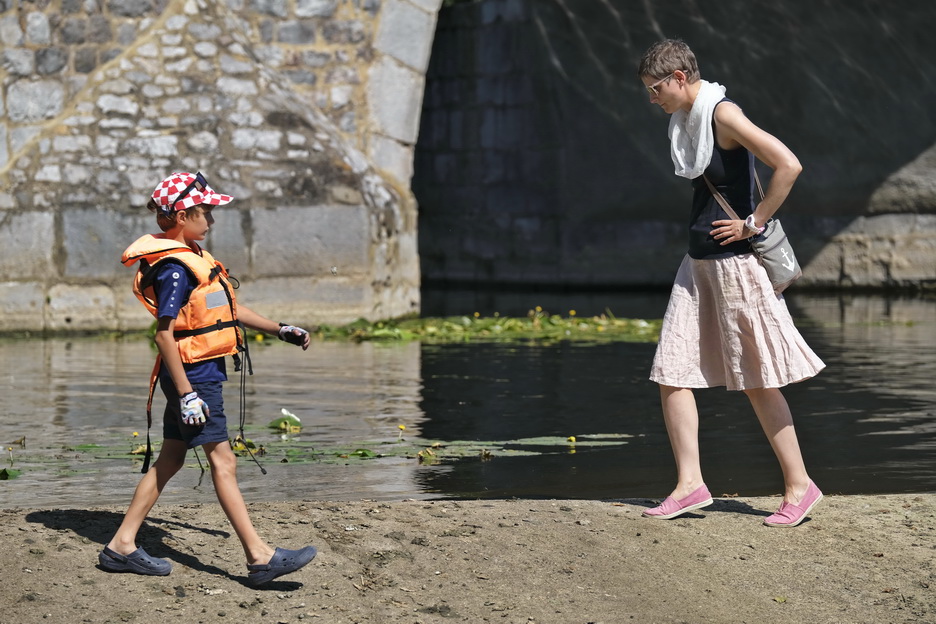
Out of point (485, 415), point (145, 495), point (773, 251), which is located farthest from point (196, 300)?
point (485, 415)

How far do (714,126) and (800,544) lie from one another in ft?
4.42

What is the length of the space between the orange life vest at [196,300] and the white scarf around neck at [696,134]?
1.54m

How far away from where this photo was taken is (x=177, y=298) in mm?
3943

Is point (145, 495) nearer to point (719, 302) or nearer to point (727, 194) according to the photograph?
point (719, 302)

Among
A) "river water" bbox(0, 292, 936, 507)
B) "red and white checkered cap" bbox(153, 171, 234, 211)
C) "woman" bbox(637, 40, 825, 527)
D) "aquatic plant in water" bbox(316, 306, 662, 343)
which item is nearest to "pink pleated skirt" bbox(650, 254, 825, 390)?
"woman" bbox(637, 40, 825, 527)

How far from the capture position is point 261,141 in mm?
11320

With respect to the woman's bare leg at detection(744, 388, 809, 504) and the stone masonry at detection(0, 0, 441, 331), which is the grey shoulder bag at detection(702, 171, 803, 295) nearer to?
the woman's bare leg at detection(744, 388, 809, 504)

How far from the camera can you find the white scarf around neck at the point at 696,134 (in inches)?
182

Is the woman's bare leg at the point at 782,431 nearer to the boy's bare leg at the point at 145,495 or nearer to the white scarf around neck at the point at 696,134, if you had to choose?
the white scarf around neck at the point at 696,134

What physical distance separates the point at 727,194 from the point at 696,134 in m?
0.22

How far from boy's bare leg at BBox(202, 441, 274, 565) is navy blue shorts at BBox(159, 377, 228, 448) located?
31 millimetres

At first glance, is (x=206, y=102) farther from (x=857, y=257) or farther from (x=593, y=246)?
(x=857, y=257)

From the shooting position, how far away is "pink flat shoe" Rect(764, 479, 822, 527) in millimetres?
4656

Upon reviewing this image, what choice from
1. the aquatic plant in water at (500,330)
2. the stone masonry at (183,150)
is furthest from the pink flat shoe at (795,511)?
the stone masonry at (183,150)
